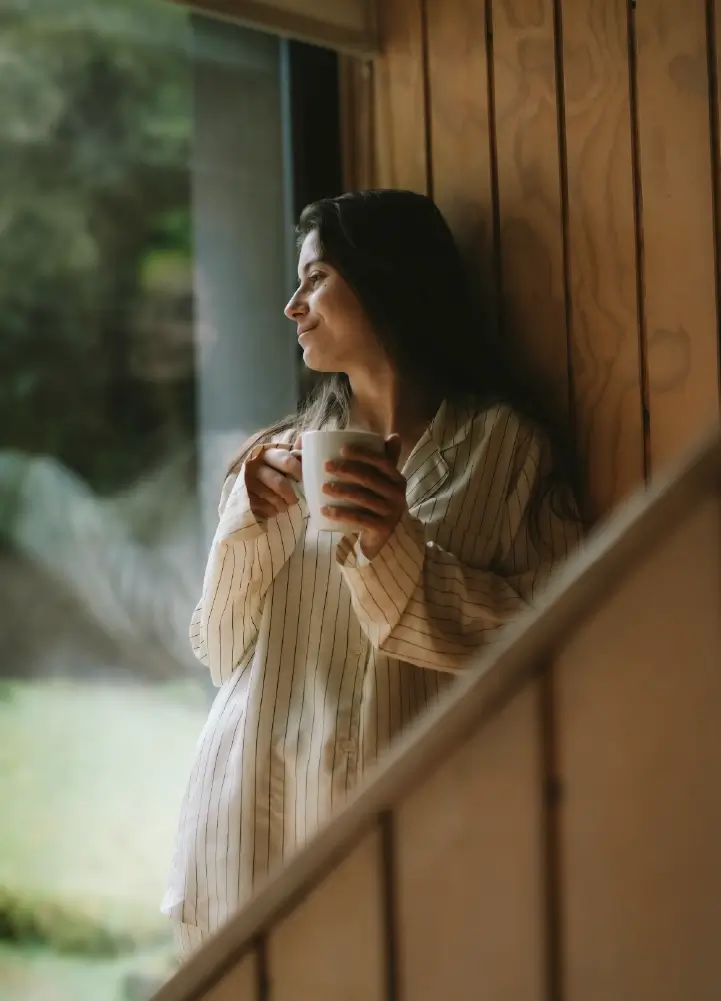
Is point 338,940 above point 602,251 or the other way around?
the other way around

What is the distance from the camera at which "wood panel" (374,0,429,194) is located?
173 centimetres

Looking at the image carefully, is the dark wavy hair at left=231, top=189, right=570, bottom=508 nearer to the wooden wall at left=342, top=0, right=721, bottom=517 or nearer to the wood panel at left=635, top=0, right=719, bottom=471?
the wooden wall at left=342, top=0, right=721, bottom=517

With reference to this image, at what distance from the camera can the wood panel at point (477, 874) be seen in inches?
21.3

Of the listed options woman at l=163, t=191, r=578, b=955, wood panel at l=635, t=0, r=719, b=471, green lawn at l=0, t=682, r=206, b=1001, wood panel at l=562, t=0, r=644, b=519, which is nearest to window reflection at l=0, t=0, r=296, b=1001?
green lawn at l=0, t=682, r=206, b=1001

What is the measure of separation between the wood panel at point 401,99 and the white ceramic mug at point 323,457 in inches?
28.3

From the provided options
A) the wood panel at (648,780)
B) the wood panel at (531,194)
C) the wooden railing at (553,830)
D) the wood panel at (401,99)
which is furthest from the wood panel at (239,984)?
the wood panel at (401,99)

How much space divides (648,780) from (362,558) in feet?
2.36

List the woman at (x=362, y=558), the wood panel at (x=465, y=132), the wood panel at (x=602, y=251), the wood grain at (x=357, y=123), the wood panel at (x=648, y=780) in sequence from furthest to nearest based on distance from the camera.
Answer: the wood grain at (x=357, y=123) → the wood panel at (x=465, y=132) → the wood panel at (x=602, y=251) → the woman at (x=362, y=558) → the wood panel at (x=648, y=780)

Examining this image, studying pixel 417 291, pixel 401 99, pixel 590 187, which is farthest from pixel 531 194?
pixel 401 99

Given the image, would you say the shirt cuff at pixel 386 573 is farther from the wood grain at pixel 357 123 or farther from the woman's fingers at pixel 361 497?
the wood grain at pixel 357 123

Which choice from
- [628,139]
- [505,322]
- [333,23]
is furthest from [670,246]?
[333,23]

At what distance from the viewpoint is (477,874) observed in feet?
1.78

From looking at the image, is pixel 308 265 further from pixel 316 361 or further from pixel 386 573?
pixel 386 573

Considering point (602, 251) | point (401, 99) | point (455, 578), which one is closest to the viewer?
point (455, 578)
